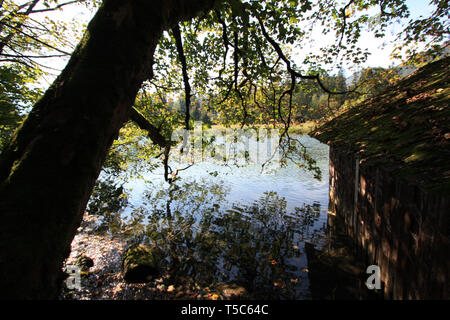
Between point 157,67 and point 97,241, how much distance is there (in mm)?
7873

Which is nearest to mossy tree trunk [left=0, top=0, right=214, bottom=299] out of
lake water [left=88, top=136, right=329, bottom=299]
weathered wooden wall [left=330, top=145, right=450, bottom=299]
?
weathered wooden wall [left=330, top=145, right=450, bottom=299]

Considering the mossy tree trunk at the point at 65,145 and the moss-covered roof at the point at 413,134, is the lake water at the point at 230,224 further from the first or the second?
the mossy tree trunk at the point at 65,145

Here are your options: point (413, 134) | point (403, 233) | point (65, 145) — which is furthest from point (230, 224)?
point (65, 145)

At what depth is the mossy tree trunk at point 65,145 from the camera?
3.80 ft

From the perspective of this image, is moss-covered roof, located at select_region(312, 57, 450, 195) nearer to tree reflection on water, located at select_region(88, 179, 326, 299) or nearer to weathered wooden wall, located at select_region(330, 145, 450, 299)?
weathered wooden wall, located at select_region(330, 145, 450, 299)

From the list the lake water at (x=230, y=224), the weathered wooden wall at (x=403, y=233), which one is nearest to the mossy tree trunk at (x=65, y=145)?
the weathered wooden wall at (x=403, y=233)

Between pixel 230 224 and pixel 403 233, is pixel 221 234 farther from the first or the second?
pixel 403 233

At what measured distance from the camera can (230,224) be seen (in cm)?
950

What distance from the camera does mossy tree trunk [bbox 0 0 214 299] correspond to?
3.80 feet

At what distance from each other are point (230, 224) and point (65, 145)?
29.1 ft

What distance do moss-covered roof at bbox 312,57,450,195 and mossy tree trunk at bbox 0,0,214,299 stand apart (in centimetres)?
374
